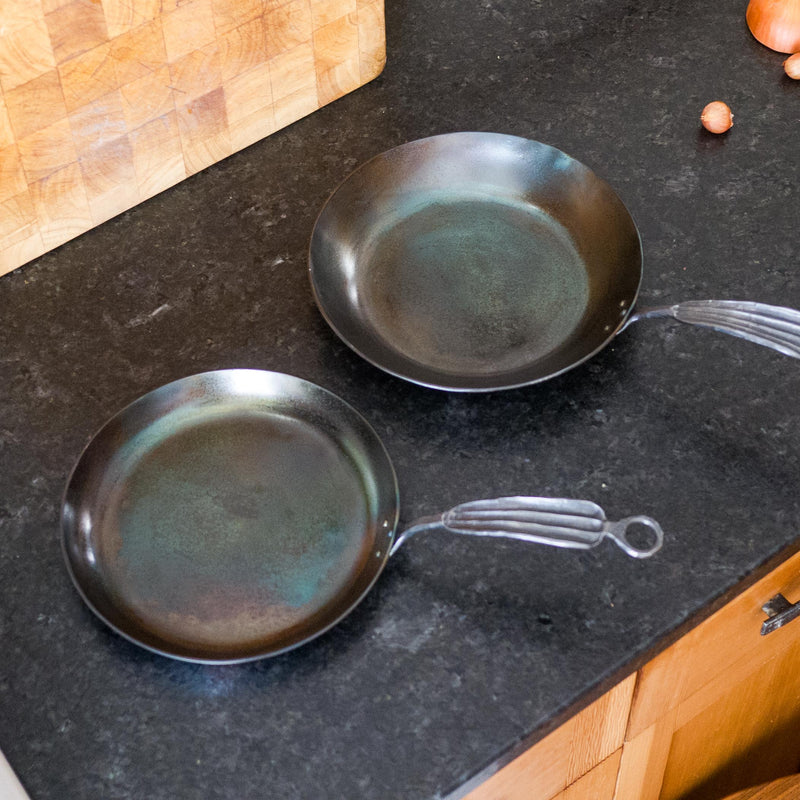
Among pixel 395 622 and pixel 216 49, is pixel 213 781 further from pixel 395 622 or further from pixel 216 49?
pixel 216 49

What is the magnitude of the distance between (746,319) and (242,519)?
42cm

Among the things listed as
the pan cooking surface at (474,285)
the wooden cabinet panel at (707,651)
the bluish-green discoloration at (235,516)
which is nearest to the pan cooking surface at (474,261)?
the pan cooking surface at (474,285)

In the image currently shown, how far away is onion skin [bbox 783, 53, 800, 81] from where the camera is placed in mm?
1114

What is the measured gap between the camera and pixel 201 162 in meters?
1.04

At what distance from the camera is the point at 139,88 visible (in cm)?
93

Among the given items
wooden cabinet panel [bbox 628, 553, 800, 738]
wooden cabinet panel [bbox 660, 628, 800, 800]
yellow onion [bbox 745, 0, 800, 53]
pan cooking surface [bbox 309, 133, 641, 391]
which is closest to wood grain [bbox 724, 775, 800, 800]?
wooden cabinet panel [bbox 660, 628, 800, 800]

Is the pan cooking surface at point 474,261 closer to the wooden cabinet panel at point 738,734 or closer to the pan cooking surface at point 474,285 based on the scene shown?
the pan cooking surface at point 474,285

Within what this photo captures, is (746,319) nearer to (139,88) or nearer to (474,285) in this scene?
(474,285)

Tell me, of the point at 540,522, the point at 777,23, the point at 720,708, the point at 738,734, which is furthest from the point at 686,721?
the point at 777,23

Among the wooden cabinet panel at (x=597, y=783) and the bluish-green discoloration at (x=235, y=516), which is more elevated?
the bluish-green discoloration at (x=235, y=516)

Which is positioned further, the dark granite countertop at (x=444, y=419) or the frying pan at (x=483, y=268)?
the frying pan at (x=483, y=268)

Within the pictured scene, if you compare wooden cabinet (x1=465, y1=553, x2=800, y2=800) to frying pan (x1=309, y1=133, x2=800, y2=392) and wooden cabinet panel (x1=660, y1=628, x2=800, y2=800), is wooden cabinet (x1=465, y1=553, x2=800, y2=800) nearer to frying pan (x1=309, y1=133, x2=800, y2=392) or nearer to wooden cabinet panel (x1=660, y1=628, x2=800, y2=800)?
wooden cabinet panel (x1=660, y1=628, x2=800, y2=800)

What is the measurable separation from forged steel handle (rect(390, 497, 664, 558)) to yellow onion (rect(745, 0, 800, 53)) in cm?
64

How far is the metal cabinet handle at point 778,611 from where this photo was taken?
34.7 inches
